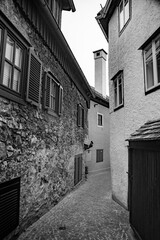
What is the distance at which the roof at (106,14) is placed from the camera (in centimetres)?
762

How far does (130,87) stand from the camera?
6121 millimetres

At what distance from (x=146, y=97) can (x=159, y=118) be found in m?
0.93

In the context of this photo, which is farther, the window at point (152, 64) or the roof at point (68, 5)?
the roof at point (68, 5)

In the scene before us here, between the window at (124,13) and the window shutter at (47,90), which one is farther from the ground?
the window at (124,13)

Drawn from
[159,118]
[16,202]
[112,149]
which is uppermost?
[159,118]

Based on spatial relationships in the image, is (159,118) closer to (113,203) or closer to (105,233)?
(105,233)

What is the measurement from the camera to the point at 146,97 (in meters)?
5.14

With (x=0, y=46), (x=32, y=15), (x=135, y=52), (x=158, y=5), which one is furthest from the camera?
(x=135, y=52)

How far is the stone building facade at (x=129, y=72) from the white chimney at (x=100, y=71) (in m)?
7.40

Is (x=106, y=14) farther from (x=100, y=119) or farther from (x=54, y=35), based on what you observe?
(x=100, y=119)

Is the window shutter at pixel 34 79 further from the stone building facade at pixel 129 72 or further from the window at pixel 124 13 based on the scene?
the window at pixel 124 13

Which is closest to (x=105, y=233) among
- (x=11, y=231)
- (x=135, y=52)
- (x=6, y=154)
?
(x=11, y=231)

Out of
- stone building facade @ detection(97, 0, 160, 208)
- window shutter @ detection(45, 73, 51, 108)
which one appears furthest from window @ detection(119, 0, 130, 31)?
window shutter @ detection(45, 73, 51, 108)

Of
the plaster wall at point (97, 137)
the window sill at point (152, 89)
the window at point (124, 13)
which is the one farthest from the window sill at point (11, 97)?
the plaster wall at point (97, 137)
